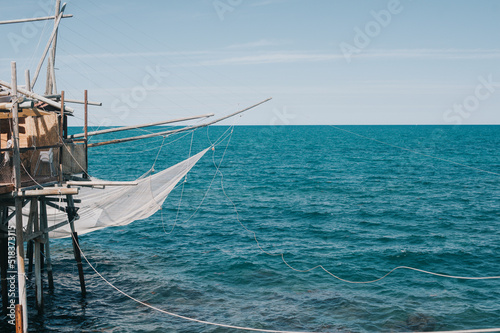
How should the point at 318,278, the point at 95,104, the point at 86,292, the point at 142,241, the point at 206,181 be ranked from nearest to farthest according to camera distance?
the point at 95,104
the point at 86,292
the point at 318,278
the point at 142,241
the point at 206,181

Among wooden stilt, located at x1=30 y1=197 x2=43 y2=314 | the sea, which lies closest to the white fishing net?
the sea

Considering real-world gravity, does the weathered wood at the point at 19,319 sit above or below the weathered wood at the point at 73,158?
below

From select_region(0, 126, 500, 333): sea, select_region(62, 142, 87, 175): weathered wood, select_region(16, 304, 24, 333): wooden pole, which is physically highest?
select_region(62, 142, 87, 175): weathered wood

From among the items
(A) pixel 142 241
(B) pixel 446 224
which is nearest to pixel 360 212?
(B) pixel 446 224

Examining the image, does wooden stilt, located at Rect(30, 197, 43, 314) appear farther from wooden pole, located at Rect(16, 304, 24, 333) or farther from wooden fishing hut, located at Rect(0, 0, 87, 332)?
wooden pole, located at Rect(16, 304, 24, 333)

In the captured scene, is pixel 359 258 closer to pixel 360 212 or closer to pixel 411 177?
pixel 360 212

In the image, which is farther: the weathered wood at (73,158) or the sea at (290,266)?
the sea at (290,266)

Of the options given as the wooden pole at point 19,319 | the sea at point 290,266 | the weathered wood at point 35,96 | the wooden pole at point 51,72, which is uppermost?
the wooden pole at point 51,72

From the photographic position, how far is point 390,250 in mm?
25234

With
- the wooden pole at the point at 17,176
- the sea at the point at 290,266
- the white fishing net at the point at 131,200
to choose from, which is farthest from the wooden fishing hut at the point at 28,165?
the sea at the point at 290,266

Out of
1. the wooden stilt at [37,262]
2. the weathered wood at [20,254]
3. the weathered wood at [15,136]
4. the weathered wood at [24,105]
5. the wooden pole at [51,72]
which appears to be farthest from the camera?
the wooden pole at [51,72]

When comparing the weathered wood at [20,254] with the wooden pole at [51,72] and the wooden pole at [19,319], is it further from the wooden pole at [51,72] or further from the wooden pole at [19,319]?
the wooden pole at [51,72]

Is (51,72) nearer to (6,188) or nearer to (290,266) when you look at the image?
(6,188)

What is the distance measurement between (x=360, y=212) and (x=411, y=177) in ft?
72.9
